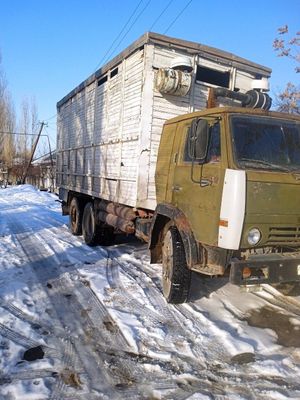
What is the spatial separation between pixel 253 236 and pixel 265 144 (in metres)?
1.14

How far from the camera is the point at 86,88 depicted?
10211 mm

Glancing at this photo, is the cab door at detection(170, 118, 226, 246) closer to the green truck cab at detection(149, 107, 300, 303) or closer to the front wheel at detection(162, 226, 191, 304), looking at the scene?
the green truck cab at detection(149, 107, 300, 303)

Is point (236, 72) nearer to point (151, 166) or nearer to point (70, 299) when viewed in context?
point (151, 166)

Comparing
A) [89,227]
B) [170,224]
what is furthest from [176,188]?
[89,227]

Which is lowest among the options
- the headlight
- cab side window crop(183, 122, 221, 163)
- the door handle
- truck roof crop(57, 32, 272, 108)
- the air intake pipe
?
the headlight

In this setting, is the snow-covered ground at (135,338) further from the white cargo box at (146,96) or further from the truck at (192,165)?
the white cargo box at (146,96)

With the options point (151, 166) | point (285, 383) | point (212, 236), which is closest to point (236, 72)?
point (151, 166)

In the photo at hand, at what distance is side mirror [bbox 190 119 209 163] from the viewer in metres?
4.63

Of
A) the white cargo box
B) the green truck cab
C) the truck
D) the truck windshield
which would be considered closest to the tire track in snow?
the truck

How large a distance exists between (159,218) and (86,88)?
579 centimetres

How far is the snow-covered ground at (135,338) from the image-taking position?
3.31 metres

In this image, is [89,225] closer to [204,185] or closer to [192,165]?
[192,165]

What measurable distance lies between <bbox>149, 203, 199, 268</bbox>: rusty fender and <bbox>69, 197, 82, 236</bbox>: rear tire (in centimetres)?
500

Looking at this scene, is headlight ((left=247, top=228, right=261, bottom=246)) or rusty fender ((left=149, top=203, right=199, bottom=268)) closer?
headlight ((left=247, top=228, right=261, bottom=246))
